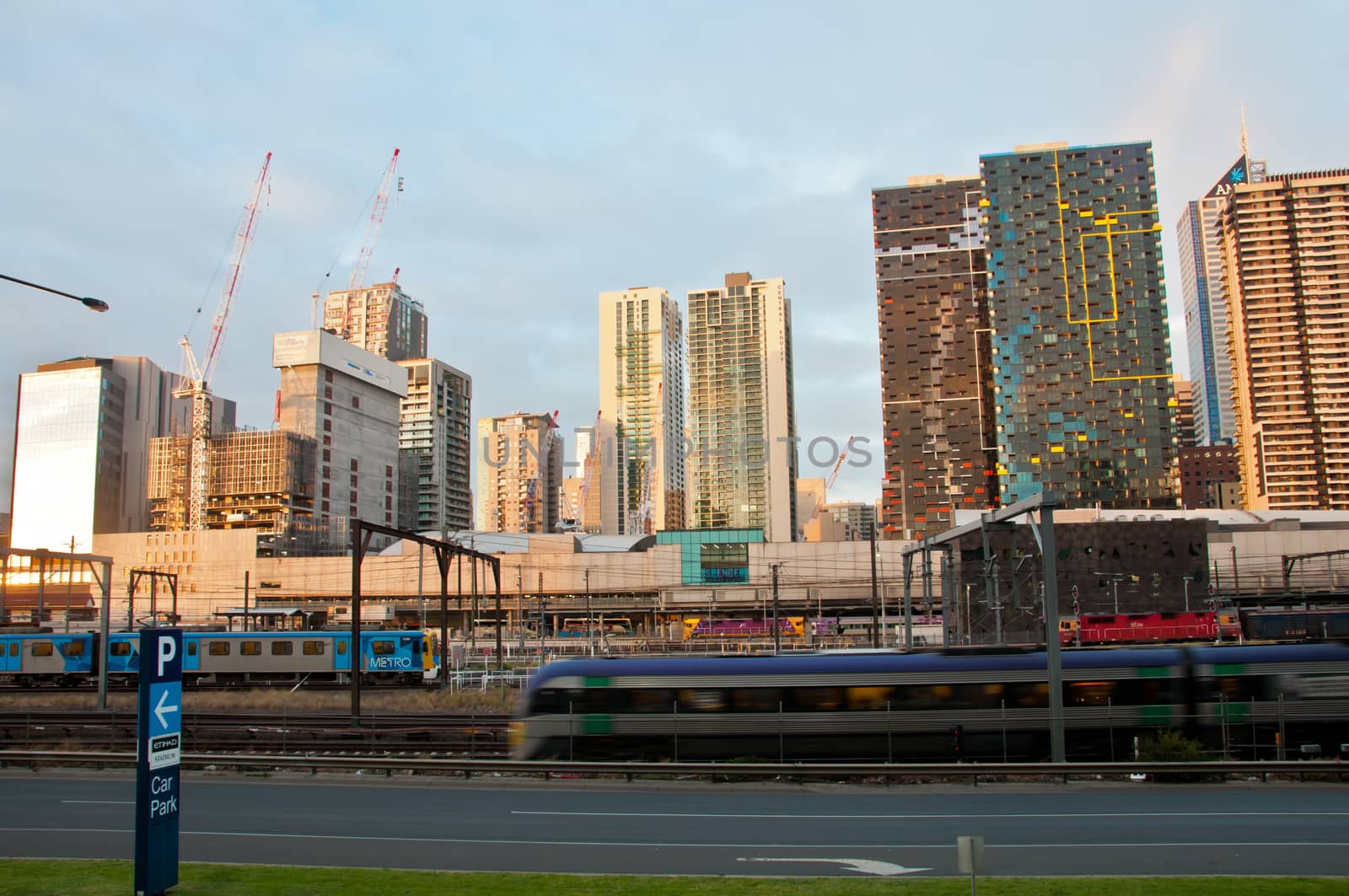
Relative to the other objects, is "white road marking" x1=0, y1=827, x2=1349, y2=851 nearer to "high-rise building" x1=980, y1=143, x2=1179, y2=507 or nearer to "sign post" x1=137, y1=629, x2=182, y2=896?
"sign post" x1=137, y1=629, x2=182, y2=896

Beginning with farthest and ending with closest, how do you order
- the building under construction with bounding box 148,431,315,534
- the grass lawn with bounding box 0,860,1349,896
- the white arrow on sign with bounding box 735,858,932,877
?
the building under construction with bounding box 148,431,315,534, the white arrow on sign with bounding box 735,858,932,877, the grass lawn with bounding box 0,860,1349,896

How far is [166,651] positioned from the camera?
12.7m

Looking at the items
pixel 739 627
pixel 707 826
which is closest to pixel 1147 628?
pixel 739 627

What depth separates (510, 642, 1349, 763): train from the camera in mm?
23812

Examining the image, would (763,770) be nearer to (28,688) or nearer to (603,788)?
(603,788)

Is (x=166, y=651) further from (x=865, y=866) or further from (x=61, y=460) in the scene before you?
(x=61, y=460)

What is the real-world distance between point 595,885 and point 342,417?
165m

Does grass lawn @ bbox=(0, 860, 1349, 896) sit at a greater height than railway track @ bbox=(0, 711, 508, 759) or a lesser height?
greater

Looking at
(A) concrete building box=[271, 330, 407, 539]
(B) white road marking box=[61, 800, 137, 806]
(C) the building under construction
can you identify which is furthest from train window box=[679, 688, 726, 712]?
(A) concrete building box=[271, 330, 407, 539]

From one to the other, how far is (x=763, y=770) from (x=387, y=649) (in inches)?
1413

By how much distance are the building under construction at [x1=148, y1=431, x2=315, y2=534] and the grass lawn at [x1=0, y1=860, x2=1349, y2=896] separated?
147 m

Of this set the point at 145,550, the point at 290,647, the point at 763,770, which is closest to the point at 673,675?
the point at 763,770

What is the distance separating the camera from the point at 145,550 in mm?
132375

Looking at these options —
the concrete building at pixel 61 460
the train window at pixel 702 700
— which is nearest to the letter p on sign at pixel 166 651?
the train window at pixel 702 700
